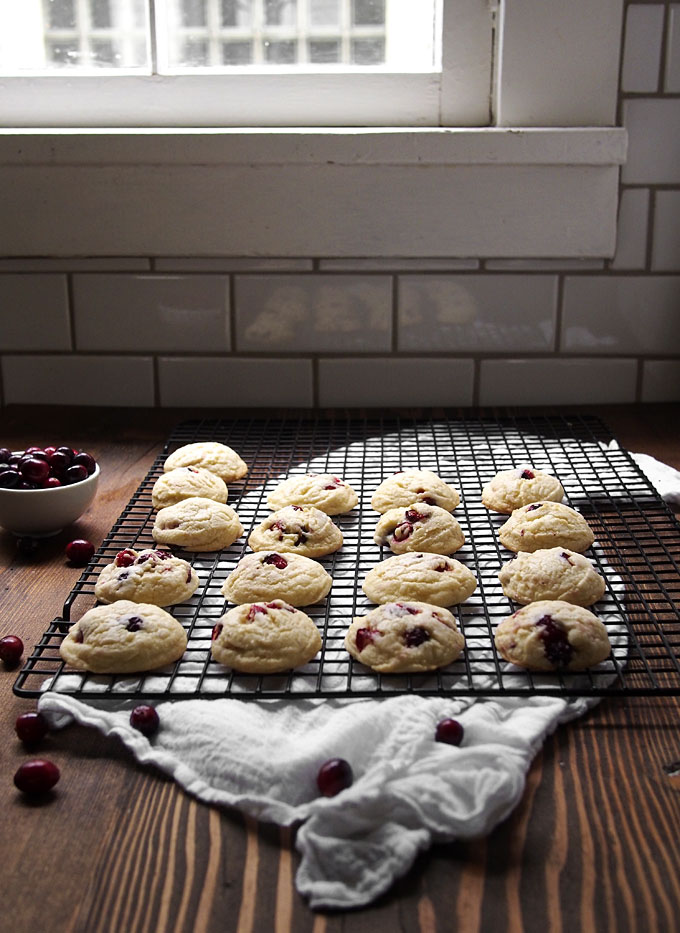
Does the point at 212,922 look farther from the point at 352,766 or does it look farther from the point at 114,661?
the point at 114,661

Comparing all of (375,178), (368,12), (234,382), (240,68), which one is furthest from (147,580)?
(368,12)

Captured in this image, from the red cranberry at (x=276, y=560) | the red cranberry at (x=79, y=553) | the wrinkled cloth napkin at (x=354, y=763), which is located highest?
the red cranberry at (x=276, y=560)

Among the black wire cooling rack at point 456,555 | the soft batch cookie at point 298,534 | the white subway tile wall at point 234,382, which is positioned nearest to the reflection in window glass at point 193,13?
the white subway tile wall at point 234,382

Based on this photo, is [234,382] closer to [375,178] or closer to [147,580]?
[375,178]

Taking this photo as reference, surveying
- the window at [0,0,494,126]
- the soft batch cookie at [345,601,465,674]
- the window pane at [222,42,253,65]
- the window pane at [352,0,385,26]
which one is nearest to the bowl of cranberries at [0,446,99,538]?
the soft batch cookie at [345,601,465,674]

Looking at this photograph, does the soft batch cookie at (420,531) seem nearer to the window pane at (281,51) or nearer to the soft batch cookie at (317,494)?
the soft batch cookie at (317,494)

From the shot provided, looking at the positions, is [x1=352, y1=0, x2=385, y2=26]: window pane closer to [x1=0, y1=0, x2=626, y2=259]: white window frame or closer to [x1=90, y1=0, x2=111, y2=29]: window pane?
[x1=0, y1=0, x2=626, y2=259]: white window frame
